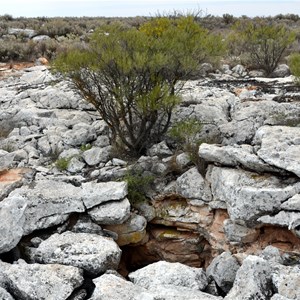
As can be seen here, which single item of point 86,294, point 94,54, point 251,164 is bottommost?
point 86,294

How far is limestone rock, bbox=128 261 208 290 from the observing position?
520 cm

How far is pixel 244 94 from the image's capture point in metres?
9.52

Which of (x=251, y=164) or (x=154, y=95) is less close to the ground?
(x=154, y=95)

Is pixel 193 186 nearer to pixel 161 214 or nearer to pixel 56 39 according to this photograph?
pixel 161 214

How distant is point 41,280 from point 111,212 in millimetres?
1547

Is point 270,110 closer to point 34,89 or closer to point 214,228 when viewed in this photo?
point 214,228

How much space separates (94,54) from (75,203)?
260 centimetres

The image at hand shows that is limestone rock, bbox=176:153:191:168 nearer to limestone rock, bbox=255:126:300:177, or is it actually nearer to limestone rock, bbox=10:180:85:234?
limestone rock, bbox=255:126:300:177

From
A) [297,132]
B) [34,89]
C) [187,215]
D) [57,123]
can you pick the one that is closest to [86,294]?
[187,215]

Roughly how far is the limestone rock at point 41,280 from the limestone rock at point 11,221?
47 cm

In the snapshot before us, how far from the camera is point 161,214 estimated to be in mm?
6738

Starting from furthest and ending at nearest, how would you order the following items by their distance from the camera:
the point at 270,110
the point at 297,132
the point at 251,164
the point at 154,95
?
1. the point at 270,110
2. the point at 154,95
3. the point at 297,132
4. the point at 251,164

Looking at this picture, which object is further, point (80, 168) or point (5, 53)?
point (5, 53)

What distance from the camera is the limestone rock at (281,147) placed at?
582 centimetres
